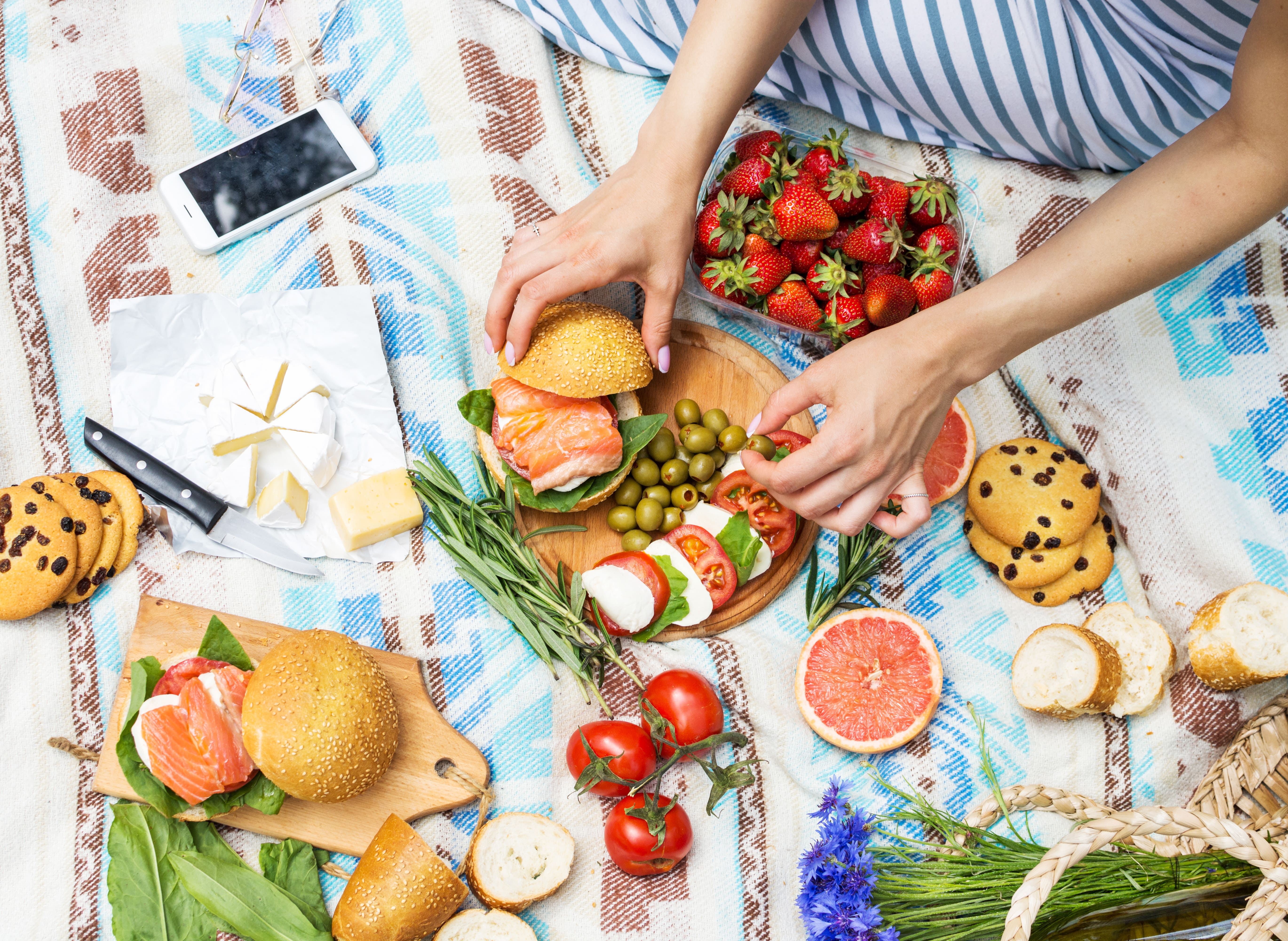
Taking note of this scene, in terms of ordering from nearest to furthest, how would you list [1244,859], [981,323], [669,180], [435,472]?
[1244,859] < [981,323] < [669,180] < [435,472]

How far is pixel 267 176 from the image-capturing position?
184cm

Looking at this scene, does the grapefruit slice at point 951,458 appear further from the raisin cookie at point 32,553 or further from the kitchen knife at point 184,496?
the raisin cookie at point 32,553

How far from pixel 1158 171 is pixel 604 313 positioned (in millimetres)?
888

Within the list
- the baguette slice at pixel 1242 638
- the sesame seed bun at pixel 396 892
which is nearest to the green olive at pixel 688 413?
the sesame seed bun at pixel 396 892

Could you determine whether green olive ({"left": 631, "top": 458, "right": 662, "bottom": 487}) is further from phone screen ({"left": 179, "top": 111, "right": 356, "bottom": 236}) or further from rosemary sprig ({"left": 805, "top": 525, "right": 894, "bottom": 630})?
phone screen ({"left": 179, "top": 111, "right": 356, "bottom": 236})

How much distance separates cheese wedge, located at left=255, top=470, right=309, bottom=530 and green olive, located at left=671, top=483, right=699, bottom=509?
0.70 metres

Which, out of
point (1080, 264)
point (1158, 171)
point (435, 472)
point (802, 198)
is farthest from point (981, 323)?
point (435, 472)

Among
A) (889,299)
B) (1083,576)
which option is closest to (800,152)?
(889,299)

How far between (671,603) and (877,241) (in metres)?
0.76

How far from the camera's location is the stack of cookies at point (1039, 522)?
1.70 m

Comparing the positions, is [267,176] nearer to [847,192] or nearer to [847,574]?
[847,192]

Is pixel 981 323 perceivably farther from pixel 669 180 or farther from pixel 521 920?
pixel 521 920

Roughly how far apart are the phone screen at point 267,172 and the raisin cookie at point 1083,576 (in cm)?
162

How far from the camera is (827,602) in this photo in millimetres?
1731
